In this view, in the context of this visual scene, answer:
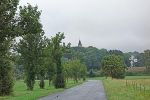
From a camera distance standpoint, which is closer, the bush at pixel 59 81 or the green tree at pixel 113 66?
the bush at pixel 59 81

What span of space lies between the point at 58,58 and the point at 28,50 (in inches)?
236

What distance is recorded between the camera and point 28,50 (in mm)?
45750

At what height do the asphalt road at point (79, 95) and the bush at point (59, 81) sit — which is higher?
the bush at point (59, 81)

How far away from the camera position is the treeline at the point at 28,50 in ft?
66.1

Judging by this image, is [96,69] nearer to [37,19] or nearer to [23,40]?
[23,40]

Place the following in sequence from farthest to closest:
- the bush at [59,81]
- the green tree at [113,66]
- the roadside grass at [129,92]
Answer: the green tree at [113,66] < the bush at [59,81] < the roadside grass at [129,92]

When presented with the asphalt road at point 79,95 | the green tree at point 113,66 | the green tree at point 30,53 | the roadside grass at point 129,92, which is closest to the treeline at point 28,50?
the green tree at point 30,53

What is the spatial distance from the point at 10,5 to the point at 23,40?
2529 cm

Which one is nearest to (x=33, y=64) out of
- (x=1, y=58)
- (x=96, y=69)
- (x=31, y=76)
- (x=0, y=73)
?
(x=31, y=76)

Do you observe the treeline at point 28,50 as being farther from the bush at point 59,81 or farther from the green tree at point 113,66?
the green tree at point 113,66

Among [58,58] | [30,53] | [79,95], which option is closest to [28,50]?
[30,53]

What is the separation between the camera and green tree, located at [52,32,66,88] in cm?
4727

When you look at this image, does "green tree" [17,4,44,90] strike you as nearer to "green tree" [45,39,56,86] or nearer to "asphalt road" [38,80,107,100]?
"green tree" [45,39,56,86]

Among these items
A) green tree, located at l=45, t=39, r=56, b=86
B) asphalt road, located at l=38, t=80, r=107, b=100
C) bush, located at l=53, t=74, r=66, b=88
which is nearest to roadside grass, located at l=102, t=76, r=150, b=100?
asphalt road, located at l=38, t=80, r=107, b=100
